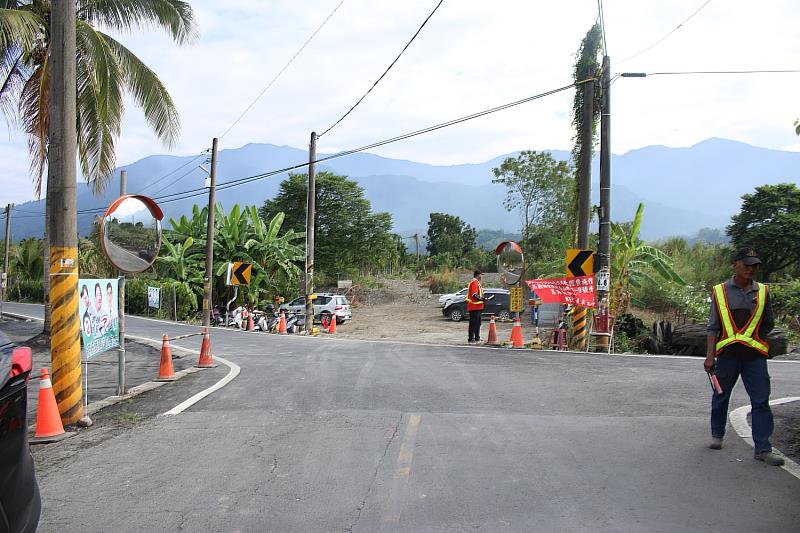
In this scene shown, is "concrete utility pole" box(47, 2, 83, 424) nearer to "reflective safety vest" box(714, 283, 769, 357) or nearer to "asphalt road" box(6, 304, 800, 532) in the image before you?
"asphalt road" box(6, 304, 800, 532)

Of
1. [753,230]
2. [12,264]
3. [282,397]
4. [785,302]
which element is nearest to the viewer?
[282,397]

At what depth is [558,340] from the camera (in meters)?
15.9

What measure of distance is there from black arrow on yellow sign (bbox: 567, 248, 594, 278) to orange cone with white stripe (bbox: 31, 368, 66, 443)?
11844 millimetres

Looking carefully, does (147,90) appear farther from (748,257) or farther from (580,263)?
(748,257)

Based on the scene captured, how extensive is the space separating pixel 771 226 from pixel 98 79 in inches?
1202

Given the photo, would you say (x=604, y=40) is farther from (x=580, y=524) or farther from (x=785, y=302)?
(x=580, y=524)

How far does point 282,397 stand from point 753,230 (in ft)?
101

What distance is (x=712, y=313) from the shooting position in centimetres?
568

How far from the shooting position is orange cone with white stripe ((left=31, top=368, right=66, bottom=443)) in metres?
6.47

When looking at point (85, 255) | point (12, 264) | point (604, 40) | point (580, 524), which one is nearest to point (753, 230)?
point (604, 40)

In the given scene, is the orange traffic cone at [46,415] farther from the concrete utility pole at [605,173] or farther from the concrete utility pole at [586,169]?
the concrete utility pole at [586,169]

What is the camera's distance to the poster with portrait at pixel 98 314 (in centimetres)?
755

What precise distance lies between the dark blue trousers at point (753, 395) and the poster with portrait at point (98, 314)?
6.80 m

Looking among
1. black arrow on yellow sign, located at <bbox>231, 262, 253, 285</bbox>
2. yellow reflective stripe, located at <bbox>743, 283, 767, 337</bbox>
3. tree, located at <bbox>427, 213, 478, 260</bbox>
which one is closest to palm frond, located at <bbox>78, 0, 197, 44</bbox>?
black arrow on yellow sign, located at <bbox>231, 262, 253, 285</bbox>
